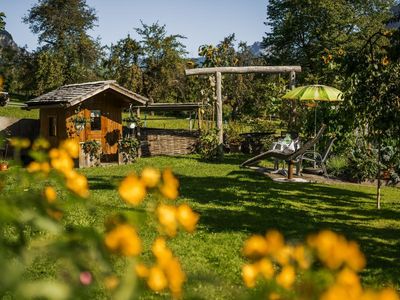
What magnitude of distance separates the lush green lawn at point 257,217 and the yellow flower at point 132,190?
2.17 metres

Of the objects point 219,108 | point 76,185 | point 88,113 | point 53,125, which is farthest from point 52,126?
point 76,185

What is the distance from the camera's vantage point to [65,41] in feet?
151

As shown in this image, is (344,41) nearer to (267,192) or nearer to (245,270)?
(267,192)

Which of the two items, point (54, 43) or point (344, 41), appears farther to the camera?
point (54, 43)

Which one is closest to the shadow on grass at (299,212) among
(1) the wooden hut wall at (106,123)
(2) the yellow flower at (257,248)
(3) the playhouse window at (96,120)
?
(2) the yellow flower at (257,248)

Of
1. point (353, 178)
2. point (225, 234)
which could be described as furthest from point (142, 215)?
point (353, 178)

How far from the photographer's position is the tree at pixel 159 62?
114 feet

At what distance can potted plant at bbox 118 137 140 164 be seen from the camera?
56.5 ft

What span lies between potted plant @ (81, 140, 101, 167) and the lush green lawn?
2614 millimetres

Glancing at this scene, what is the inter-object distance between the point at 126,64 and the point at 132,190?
33.6 m

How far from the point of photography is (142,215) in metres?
1.05

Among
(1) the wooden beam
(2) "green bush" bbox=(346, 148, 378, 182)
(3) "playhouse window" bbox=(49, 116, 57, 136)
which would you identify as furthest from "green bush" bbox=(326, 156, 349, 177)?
(3) "playhouse window" bbox=(49, 116, 57, 136)

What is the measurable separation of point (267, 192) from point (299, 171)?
112 inches

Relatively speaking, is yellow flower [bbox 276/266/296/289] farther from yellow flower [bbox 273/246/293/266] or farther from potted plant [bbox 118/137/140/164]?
potted plant [bbox 118/137/140/164]
